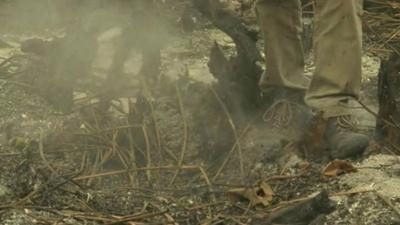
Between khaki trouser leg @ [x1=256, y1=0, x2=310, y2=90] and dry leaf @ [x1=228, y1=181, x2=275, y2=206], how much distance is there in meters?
0.93

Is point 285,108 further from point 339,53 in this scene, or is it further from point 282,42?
point 339,53

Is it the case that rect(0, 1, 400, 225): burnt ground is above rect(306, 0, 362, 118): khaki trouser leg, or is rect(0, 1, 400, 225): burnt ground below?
below

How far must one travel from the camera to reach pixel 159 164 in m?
4.52

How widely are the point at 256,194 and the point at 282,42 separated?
118 centimetres

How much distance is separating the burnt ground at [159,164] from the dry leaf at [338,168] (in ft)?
0.12

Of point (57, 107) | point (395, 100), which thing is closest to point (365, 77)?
point (395, 100)

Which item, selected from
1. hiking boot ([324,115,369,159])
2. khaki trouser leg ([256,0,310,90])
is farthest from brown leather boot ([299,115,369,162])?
khaki trouser leg ([256,0,310,90])

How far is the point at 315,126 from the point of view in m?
4.18

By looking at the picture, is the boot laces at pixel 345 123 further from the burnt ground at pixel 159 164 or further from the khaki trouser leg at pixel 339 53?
the burnt ground at pixel 159 164

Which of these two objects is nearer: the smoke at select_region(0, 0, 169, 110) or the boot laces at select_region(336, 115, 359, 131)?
the boot laces at select_region(336, 115, 359, 131)

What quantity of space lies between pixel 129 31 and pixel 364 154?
98.5 inches

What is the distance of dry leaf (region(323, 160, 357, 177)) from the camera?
3863mm

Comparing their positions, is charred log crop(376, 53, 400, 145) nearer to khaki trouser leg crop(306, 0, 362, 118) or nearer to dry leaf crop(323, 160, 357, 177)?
khaki trouser leg crop(306, 0, 362, 118)

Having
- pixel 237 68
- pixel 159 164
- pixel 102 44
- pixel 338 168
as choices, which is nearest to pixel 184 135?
pixel 159 164
